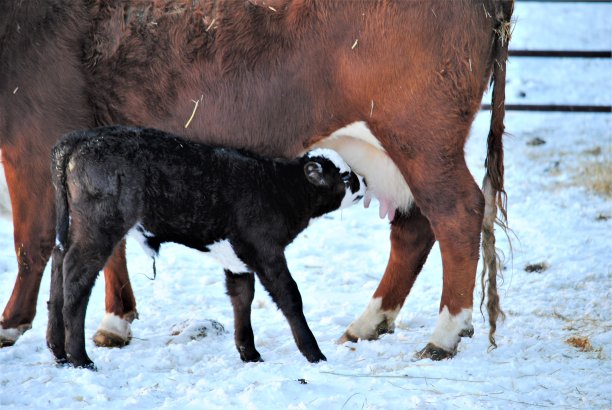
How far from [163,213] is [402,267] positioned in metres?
1.61

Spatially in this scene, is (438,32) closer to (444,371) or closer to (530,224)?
(444,371)

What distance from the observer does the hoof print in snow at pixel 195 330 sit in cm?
504

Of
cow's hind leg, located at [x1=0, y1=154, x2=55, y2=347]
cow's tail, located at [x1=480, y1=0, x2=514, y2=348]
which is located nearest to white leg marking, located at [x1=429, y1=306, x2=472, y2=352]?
cow's tail, located at [x1=480, y1=0, x2=514, y2=348]

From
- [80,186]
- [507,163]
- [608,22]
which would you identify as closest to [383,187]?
[80,186]

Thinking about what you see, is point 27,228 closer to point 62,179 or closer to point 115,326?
point 62,179

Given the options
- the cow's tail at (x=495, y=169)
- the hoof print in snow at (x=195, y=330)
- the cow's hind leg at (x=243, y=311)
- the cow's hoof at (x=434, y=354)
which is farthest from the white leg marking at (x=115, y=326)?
the cow's tail at (x=495, y=169)

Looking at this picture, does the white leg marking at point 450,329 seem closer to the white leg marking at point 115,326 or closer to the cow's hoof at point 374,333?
the cow's hoof at point 374,333

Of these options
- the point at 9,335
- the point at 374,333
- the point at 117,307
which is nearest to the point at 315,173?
the point at 374,333

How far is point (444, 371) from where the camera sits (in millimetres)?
4289

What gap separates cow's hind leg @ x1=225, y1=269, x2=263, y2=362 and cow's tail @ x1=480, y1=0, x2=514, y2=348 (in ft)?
4.11

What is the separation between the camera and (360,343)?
16.0 feet

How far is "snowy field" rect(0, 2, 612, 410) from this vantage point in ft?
13.1

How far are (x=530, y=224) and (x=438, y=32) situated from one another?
3.19m

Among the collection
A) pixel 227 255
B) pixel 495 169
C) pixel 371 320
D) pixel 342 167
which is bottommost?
pixel 371 320
